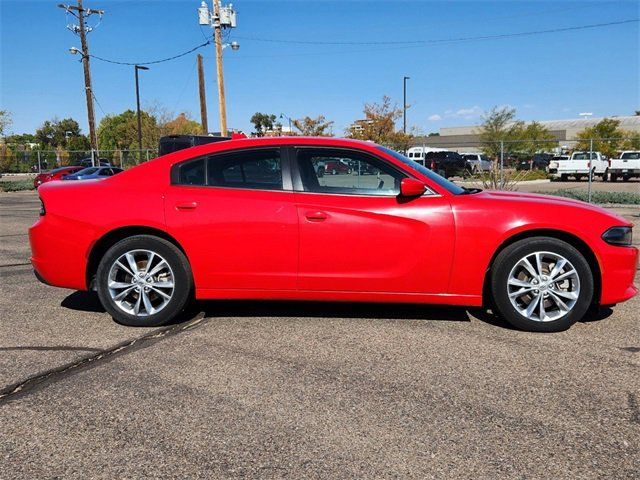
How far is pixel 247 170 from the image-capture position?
15.3ft

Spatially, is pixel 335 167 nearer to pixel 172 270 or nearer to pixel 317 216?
pixel 317 216

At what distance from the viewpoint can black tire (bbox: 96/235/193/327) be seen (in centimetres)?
457

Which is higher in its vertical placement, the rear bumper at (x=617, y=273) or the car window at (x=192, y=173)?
the car window at (x=192, y=173)

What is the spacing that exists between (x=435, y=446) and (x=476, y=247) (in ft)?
6.65

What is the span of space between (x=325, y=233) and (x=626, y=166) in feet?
103

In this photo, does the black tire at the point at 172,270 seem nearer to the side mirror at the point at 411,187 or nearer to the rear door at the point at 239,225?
the rear door at the point at 239,225

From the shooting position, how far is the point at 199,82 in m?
28.6

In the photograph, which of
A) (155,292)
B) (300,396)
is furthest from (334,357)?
(155,292)

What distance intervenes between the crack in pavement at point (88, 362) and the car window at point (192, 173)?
120cm

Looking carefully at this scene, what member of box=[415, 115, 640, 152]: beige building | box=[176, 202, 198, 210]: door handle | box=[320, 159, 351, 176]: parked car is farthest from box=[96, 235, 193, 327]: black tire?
box=[415, 115, 640, 152]: beige building

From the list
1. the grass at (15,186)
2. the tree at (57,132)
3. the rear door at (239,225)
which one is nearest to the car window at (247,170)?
the rear door at (239,225)

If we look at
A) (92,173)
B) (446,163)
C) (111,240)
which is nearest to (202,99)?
(92,173)

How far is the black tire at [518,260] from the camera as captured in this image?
14.3ft

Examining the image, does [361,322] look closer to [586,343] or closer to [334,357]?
[334,357]
